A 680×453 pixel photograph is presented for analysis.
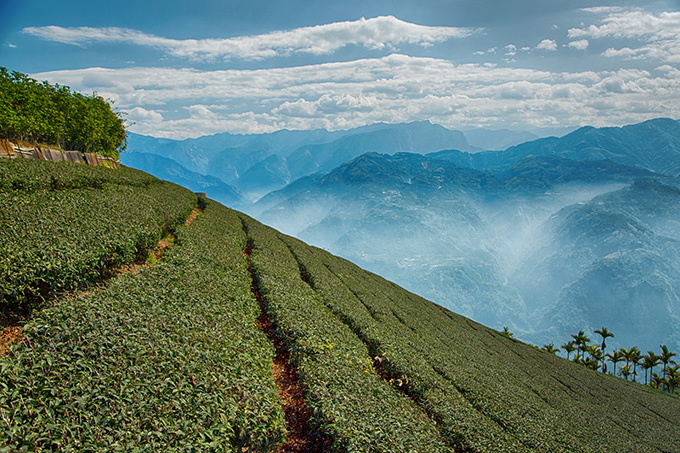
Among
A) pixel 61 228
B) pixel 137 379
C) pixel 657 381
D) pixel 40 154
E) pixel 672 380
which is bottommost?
pixel 657 381

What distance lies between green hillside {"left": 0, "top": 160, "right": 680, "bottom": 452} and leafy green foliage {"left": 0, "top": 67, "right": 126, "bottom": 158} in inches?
263

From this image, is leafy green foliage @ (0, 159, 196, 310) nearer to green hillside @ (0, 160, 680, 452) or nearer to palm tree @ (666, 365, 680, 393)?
green hillside @ (0, 160, 680, 452)

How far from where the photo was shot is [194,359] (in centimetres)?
→ 896

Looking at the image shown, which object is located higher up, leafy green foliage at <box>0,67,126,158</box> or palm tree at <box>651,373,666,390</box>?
leafy green foliage at <box>0,67,126,158</box>

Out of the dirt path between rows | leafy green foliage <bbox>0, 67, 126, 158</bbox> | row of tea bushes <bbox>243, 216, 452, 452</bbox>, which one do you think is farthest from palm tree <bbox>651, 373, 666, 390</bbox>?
leafy green foliage <bbox>0, 67, 126, 158</bbox>

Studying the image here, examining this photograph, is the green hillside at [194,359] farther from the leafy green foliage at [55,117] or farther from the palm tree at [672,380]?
A: the palm tree at [672,380]

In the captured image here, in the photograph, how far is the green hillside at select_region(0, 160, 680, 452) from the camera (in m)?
6.50

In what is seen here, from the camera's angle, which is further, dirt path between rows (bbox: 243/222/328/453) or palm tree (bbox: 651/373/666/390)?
palm tree (bbox: 651/373/666/390)

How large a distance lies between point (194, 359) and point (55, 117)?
30.5m

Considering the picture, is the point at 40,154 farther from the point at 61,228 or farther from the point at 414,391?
the point at 414,391

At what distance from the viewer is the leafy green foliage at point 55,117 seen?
2361cm

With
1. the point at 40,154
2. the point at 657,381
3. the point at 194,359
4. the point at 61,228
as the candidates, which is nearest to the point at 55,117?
the point at 40,154

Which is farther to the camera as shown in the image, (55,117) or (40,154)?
(55,117)

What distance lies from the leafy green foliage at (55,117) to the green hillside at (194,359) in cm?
667
